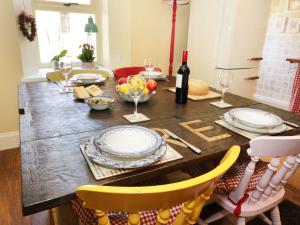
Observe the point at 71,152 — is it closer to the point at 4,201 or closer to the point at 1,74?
the point at 4,201

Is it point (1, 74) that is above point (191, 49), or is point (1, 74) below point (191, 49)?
below

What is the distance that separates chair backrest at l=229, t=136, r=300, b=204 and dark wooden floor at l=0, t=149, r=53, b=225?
1208 mm

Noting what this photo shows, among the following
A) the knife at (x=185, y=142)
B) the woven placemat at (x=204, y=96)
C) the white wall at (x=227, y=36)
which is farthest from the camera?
the white wall at (x=227, y=36)

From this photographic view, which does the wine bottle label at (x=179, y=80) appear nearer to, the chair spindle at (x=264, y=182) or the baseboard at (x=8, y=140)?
the chair spindle at (x=264, y=182)

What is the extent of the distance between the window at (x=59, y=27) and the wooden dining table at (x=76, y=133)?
1.15 metres

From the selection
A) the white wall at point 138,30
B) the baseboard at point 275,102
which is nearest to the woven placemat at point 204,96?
the white wall at point 138,30

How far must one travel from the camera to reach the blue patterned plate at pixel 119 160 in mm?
737

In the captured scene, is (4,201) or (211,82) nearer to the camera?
(4,201)

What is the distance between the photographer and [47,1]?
8.18 ft

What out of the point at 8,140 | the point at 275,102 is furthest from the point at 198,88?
the point at 275,102

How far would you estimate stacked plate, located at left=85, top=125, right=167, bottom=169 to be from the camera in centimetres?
76

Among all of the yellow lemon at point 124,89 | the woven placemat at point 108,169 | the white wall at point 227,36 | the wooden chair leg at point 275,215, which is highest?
the white wall at point 227,36

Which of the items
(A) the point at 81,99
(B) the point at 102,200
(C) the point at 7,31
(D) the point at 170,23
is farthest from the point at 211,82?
(B) the point at 102,200

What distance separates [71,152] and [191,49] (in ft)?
8.29
